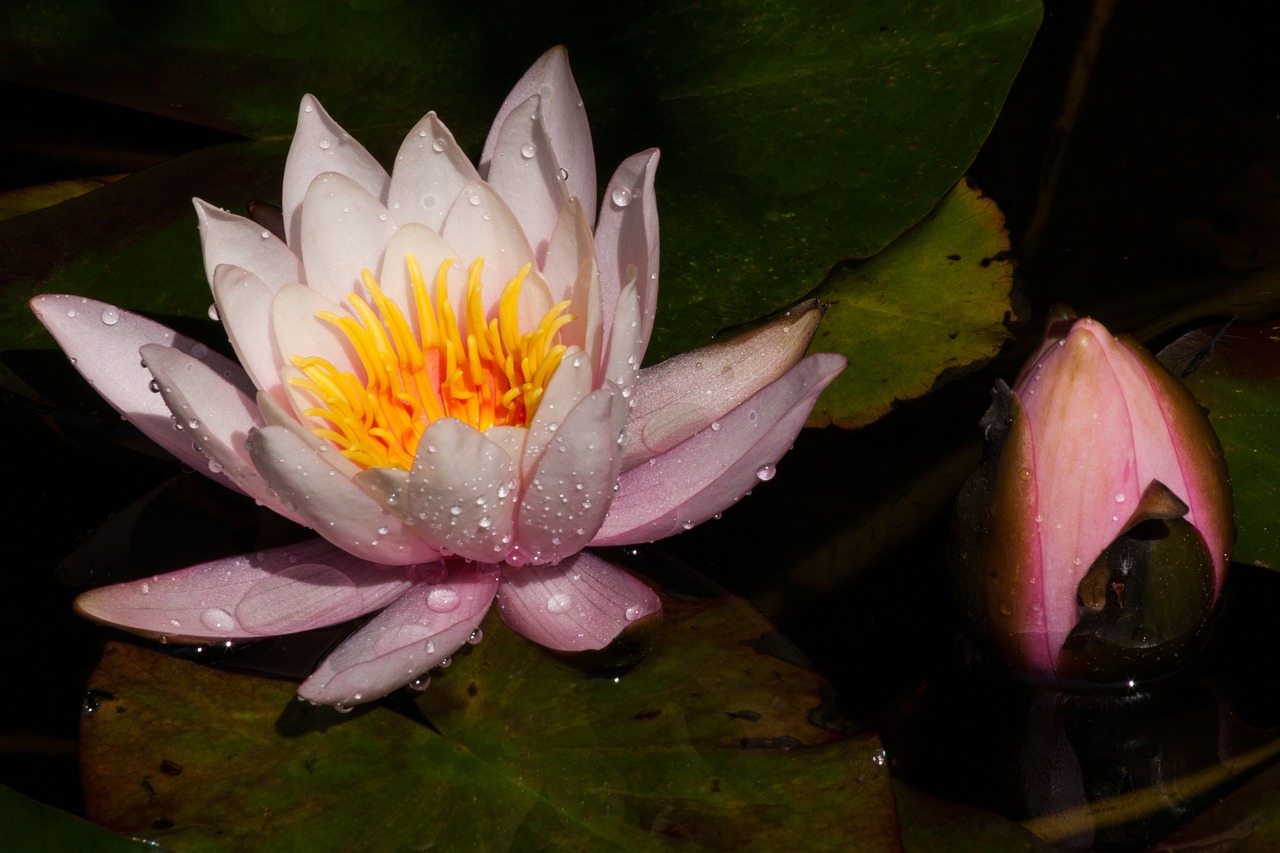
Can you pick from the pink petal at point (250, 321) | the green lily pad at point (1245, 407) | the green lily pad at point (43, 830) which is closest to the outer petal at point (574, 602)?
the pink petal at point (250, 321)

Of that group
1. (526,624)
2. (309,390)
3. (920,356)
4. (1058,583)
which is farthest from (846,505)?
(309,390)

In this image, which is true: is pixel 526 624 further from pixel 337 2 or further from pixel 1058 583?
pixel 337 2

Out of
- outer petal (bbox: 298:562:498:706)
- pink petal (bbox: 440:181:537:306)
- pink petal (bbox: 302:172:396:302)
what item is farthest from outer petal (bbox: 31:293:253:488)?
pink petal (bbox: 440:181:537:306)

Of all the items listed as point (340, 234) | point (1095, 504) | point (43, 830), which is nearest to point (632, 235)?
point (340, 234)

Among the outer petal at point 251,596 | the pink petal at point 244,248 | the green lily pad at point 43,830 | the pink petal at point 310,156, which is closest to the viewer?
the green lily pad at point 43,830

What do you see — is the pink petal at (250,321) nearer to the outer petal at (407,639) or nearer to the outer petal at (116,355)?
the outer petal at (116,355)

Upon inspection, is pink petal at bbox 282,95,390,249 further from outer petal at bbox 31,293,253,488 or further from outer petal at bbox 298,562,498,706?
outer petal at bbox 298,562,498,706
